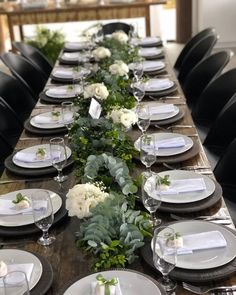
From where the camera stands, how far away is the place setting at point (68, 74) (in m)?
3.31

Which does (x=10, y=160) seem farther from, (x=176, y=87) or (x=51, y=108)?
(x=176, y=87)

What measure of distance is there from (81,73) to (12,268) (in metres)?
1.99

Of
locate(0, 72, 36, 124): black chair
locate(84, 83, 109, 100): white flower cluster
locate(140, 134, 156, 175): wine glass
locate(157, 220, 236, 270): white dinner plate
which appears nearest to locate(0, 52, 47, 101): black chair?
locate(0, 72, 36, 124): black chair

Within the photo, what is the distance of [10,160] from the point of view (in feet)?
7.50

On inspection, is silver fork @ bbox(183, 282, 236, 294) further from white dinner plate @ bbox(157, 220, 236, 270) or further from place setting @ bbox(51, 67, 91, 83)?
place setting @ bbox(51, 67, 91, 83)

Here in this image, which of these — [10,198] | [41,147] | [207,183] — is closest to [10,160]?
[41,147]

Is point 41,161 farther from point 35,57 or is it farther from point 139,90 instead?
point 35,57

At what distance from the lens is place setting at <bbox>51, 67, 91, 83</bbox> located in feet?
10.9

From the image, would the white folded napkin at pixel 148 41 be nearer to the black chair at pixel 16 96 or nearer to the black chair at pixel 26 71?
the black chair at pixel 26 71

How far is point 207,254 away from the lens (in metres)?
1.52

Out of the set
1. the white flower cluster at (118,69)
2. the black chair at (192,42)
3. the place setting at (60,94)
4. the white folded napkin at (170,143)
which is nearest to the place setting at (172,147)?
the white folded napkin at (170,143)

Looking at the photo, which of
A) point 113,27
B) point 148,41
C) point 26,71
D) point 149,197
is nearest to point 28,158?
point 149,197

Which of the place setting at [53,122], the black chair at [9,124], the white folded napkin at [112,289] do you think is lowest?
the black chair at [9,124]

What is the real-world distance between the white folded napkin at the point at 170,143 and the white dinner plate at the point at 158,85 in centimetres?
88
